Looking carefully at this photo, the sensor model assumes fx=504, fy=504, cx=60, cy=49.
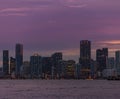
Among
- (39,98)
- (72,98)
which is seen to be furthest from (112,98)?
(39,98)

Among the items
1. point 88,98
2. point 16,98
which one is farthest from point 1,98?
point 88,98

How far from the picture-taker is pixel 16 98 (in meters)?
109

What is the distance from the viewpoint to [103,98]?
363ft

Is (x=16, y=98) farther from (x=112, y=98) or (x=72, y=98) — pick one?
(x=112, y=98)

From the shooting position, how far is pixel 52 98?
109500 mm

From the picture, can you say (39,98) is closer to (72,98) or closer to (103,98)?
(72,98)

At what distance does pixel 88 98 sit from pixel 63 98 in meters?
5.39

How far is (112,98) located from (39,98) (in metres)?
15.9

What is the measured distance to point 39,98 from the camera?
109 m

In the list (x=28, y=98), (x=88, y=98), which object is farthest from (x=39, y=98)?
(x=88, y=98)

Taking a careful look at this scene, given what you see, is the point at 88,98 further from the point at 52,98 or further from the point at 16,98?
the point at 16,98

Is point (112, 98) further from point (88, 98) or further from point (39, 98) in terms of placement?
point (39, 98)

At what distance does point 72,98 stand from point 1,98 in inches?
597

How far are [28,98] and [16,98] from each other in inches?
120
